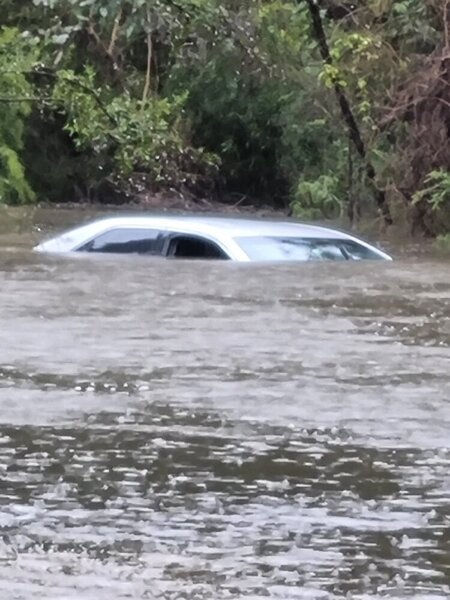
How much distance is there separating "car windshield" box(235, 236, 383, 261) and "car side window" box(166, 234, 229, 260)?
0.61 feet

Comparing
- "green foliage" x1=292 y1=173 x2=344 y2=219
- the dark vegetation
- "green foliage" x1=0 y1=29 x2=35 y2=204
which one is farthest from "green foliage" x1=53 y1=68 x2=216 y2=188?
"green foliage" x1=0 y1=29 x2=35 y2=204

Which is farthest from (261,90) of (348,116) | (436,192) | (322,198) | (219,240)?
(219,240)

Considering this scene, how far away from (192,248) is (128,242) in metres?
0.64

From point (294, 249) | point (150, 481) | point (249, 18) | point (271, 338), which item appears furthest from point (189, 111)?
point (150, 481)

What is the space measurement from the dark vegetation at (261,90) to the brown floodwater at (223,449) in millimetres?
3959

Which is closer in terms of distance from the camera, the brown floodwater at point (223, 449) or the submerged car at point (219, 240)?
the brown floodwater at point (223, 449)

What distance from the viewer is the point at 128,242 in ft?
39.6

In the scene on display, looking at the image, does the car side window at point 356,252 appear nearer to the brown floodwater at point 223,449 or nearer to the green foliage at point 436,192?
the brown floodwater at point 223,449

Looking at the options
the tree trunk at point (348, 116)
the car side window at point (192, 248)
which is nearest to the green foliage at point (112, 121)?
the car side window at point (192, 248)

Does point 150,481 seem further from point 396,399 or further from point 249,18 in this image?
point 249,18

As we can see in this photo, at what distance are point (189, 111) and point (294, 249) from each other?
19876mm

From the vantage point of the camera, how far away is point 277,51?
22.2 meters

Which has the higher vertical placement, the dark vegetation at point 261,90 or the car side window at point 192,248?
the dark vegetation at point 261,90

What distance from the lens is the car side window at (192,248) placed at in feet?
37.7
